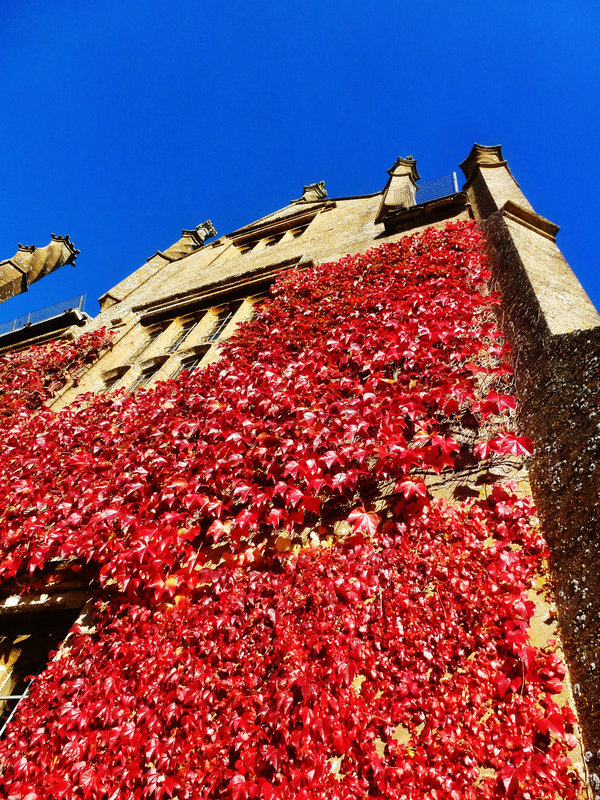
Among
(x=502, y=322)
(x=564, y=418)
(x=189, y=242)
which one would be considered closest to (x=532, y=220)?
(x=502, y=322)

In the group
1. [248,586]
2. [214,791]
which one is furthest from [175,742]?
[248,586]

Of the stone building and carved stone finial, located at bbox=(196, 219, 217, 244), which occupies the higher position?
carved stone finial, located at bbox=(196, 219, 217, 244)

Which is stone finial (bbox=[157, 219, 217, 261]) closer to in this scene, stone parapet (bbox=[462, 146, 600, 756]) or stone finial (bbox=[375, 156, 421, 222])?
stone finial (bbox=[375, 156, 421, 222])

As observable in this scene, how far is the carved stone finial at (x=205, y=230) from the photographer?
67.4 ft

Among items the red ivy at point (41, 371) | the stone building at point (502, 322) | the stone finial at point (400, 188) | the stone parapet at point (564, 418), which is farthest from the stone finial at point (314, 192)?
the stone parapet at point (564, 418)

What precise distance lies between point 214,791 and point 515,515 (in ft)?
8.32

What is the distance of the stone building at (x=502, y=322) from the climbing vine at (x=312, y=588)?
0.71 ft

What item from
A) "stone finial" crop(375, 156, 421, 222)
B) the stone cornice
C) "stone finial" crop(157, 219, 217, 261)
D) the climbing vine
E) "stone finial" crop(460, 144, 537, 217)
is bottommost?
the climbing vine

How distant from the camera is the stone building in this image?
8.43ft

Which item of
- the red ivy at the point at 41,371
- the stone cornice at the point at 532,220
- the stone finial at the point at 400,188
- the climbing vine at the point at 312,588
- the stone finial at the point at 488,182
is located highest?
the stone finial at the point at 400,188

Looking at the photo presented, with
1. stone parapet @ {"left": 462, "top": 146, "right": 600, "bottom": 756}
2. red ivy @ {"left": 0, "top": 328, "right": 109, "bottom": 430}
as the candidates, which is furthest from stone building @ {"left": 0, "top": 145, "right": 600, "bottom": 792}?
red ivy @ {"left": 0, "top": 328, "right": 109, "bottom": 430}

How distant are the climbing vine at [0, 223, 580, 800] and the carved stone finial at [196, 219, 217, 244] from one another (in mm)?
17161

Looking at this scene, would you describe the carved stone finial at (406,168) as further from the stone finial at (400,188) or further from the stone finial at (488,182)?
the stone finial at (488,182)

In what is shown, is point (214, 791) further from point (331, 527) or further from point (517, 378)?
point (517, 378)
